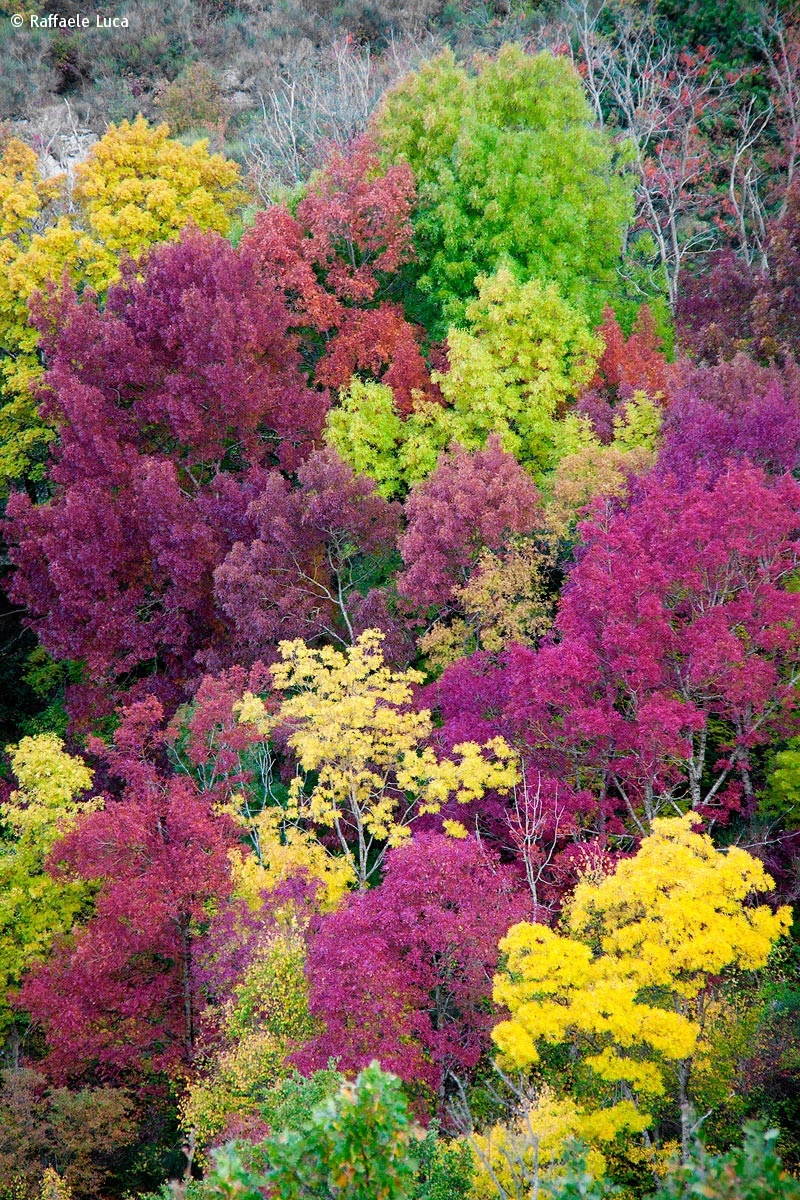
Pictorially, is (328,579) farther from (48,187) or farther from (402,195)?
(48,187)

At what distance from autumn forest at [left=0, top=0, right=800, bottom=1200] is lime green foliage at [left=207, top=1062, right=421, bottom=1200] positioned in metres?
0.04

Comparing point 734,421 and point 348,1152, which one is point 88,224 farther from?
point 348,1152

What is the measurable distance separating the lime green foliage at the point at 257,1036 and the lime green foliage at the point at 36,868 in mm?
5798

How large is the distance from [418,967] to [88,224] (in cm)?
2789

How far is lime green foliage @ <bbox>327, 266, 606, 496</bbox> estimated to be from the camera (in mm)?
25875

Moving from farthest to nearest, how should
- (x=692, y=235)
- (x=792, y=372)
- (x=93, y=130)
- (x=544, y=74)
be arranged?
(x=93, y=130) < (x=692, y=235) < (x=544, y=74) < (x=792, y=372)

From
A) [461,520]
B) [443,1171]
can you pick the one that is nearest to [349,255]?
[461,520]

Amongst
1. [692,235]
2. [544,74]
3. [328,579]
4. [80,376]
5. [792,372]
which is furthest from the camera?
[692,235]

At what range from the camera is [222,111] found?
47.9m

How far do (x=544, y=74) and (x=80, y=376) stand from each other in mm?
16196

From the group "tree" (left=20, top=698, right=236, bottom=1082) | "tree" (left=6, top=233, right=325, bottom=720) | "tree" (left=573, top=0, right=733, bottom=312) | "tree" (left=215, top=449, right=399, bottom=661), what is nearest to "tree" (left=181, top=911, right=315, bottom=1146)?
"tree" (left=20, top=698, right=236, bottom=1082)

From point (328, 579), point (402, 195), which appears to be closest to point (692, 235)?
point (402, 195)

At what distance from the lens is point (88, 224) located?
33.5 meters

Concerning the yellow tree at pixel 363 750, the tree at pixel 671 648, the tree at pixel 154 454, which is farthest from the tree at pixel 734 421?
the tree at pixel 154 454
